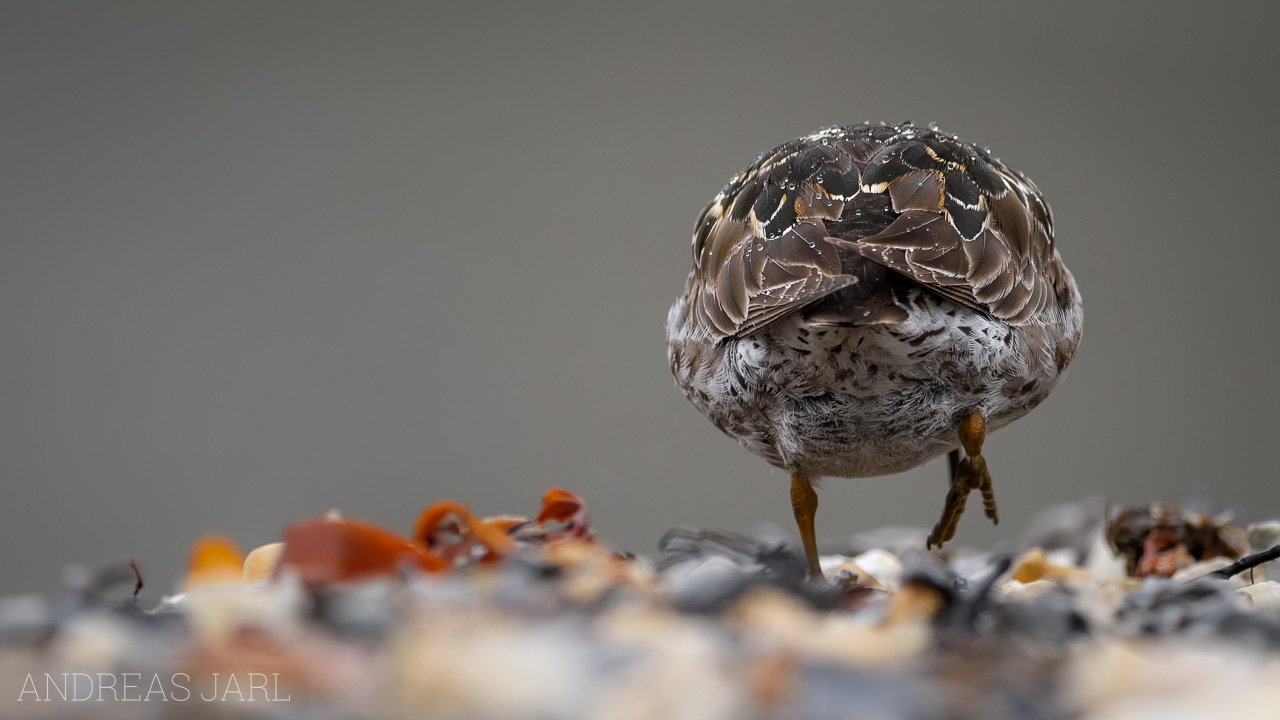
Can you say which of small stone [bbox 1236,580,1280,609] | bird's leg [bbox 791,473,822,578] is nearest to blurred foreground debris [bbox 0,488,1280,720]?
small stone [bbox 1236,580,1280,609]

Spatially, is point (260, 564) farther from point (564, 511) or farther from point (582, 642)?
point (582, 642)

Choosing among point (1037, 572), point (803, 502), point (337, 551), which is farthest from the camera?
point (803, 502)

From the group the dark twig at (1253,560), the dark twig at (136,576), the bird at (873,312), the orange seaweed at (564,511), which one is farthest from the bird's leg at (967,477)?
the dark twig at (136,576)

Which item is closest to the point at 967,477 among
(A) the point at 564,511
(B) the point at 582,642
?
(A) the point at 564,511

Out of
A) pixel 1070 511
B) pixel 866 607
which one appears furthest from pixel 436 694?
pixel 1070 511

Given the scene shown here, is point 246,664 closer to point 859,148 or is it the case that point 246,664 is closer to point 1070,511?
point 859,148

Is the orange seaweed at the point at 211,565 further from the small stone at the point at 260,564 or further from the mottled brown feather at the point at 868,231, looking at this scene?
the mottled brown feather at the point at 868,231
